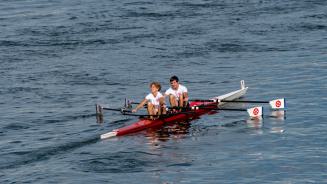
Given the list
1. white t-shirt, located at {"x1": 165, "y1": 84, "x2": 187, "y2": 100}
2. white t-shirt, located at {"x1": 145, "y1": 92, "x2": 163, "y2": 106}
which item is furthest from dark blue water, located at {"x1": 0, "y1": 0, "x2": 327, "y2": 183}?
white t-shirt, located at {"x1": 165, "y1": 84, "x2": 187, "y2": 100}

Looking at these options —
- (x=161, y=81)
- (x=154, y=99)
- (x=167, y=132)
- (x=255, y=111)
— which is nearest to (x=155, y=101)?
(x=154, y=99)

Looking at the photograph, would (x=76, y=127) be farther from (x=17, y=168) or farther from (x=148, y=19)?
(x=148, y=19)

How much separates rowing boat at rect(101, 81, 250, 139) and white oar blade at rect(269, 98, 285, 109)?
274 centimetres

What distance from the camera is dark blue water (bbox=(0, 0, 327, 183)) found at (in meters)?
31.7

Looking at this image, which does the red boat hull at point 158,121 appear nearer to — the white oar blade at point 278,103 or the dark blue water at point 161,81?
the dark blue water at point 161,81

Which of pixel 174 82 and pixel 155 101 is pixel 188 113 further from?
pixel 155 101

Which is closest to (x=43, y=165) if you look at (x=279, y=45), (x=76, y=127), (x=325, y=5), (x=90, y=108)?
(x=76, y=127)

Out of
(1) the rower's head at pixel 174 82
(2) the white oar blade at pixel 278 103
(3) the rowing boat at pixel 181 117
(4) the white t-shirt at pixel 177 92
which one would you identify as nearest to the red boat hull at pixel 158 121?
(3) the rowing boat at pixel 181 117

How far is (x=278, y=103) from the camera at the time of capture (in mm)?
39719

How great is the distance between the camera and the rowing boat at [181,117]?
1419 inches

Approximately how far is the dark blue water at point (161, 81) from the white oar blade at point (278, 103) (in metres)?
0.71

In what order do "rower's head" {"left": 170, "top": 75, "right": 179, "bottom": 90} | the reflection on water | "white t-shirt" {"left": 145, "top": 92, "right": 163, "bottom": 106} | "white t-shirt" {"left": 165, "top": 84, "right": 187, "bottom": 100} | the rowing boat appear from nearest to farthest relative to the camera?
the reflection on water → the rowing boat → "white t-shirt" {"left": 145, "top": 92, "right": 163, "bottom": 106} → "rower's head" {"left": 170, "top": 75, "right": 179, "bottom": 90} → "white t-shirt" {"left": 165, "top": 84, "right": 187, "bottom": 100}

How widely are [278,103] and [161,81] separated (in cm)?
1107

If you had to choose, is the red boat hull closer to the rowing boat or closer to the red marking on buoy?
the rowing boat
